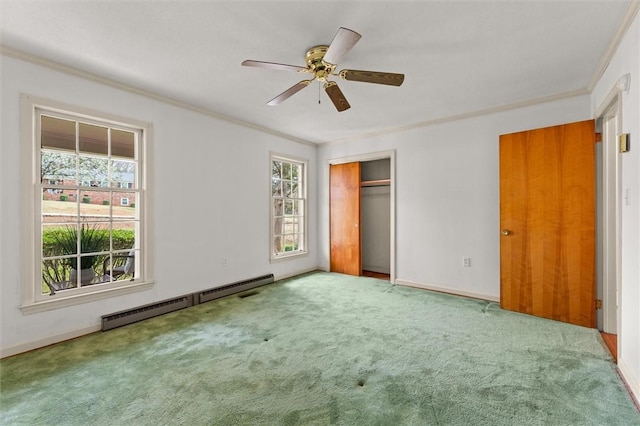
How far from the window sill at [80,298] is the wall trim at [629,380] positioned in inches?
164

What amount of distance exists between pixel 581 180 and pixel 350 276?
11.3 feet

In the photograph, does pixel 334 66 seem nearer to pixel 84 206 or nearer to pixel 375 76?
pixel 375 76

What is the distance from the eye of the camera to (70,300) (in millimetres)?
2727

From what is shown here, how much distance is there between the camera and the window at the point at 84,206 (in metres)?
2.61

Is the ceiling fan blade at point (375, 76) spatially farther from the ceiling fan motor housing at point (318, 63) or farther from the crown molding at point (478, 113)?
the crown molding at point (478, 113)

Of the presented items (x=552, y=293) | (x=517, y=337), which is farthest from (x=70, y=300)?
(x=552, y=293)

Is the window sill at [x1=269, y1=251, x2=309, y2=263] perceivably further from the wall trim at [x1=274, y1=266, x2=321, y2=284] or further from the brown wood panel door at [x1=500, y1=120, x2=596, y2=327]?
the brown wood panel door at [x1=500, y1=120, x2=596, y2=327]

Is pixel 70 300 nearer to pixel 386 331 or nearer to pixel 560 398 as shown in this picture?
pixel 386 331

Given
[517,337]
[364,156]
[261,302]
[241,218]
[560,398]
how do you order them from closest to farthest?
1. [560,398]
2. [517,337]
3. [261,302]
4. [241,218]
5. [364,156]

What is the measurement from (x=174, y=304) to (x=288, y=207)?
8.23ft

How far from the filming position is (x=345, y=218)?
5.44 metres

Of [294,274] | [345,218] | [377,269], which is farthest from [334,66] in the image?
[377,269]

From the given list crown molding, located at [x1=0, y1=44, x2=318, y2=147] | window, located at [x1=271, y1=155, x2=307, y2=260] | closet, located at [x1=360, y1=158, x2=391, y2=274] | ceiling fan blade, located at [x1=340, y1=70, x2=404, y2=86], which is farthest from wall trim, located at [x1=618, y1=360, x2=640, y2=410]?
crown molding, located at [x1=0, y1=44, x2=318, y2=147]

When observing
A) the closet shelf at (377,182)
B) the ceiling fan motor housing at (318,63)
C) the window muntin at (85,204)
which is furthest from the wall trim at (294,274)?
the ceiling fan motor housing at (318,63)
